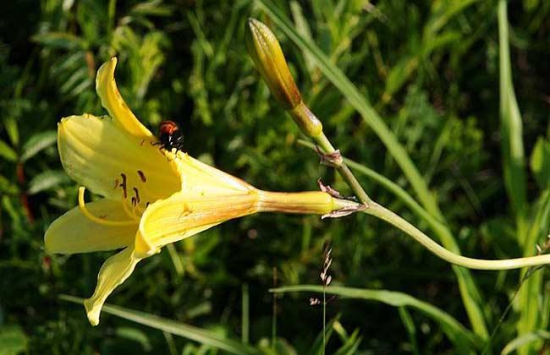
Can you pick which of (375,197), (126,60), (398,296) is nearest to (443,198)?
(375,197)

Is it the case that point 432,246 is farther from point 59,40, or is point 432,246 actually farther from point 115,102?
point 59,40

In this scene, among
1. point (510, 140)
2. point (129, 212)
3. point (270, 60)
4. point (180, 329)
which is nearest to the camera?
point (270, 60)

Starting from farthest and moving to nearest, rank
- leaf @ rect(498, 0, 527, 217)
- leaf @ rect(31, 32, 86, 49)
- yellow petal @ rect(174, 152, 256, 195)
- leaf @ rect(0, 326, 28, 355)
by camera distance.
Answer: leaf @ rect(498, 0, 527, 217)
leaf @ rect(31, 32, 86, 49)
leaf @ rect(0, 326, 28, 355)
yellow petal @ rect(174, 152, 256, 195)

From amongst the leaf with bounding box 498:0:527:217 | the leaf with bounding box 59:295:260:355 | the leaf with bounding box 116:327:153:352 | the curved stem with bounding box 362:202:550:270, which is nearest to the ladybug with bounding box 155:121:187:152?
the curved stem with bounding box 362:202:550:270

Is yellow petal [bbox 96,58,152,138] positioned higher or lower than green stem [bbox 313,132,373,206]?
higher

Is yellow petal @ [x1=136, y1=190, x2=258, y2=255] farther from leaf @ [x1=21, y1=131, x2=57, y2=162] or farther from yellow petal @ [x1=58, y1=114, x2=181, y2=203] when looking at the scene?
leaf @ [x1=21, y1=131, x2=57, y2=162]

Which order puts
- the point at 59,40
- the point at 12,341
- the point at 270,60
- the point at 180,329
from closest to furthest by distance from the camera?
1. the point at 270,60
2. the point at 180,329
3. the point at 12,341
4. the point at 59,40

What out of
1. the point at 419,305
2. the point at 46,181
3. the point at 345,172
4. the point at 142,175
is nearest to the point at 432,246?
the point at 345,172
